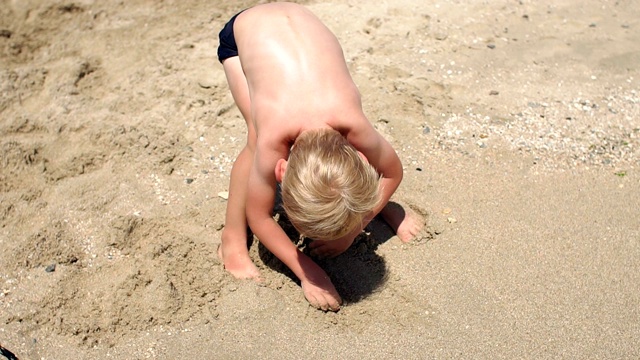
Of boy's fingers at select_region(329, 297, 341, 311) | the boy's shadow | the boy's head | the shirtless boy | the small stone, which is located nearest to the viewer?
the boy's head

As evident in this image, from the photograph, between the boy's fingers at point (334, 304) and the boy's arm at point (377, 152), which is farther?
the boy's fingers at point (334, 304)

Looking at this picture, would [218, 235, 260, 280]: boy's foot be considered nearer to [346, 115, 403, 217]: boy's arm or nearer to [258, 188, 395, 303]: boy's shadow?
[258, 188, 395, 303]: boy's shadow

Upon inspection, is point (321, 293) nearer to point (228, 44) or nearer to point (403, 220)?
point (403, 220)

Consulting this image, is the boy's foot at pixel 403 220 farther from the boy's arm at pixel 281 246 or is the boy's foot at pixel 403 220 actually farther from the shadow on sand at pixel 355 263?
the boy's arm at pixel 281 246

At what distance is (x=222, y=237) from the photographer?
301 cm

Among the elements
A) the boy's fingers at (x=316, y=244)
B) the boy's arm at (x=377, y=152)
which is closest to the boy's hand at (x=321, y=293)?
the boy's fingers at (x=316, y=244)

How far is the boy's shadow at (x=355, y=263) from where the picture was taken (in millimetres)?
2885

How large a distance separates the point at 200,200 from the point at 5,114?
1.31 m

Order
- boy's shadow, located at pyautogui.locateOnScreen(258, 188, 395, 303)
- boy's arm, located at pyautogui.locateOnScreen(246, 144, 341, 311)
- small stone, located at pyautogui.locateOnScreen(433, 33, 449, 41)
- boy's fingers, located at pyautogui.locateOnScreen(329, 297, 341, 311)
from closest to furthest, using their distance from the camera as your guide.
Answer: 1. boy's arm, located at pyautogui.locateOnScreen(246, 144, 341, 311)
2. boy's fingers, located at pyautogui.locateOnScreen(329, 297, 341, 311)
3. boy's shadow, located at pyautogui.locateOnScreen(258, 188, 395, 303)
4. small stone, located at pyautogui.locateOnScreen(433, 33, 449, 41)

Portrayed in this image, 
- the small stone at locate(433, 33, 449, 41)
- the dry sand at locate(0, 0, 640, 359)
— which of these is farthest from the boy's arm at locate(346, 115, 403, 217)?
the small stone at locate(433, 33, 449, 41)

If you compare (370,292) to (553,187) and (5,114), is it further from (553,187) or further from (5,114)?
(5,114)

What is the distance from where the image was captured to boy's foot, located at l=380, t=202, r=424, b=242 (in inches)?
121

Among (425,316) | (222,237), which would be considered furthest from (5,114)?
(425,316)

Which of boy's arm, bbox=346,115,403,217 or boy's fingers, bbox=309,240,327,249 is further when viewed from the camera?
boy's fingers, bbox=309,240,327,249
